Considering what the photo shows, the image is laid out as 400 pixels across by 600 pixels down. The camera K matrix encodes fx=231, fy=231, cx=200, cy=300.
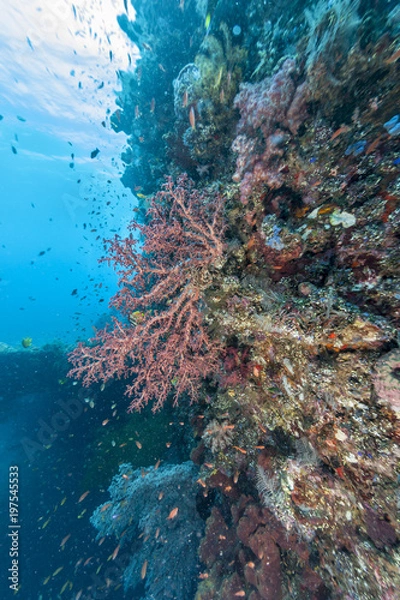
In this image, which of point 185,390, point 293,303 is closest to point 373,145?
point 293,303

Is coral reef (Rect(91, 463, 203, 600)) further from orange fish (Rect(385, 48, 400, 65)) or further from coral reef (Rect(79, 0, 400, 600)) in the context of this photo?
orange fish (Rect(385, 48, 400, 65))

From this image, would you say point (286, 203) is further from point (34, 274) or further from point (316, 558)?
point (34, 274)

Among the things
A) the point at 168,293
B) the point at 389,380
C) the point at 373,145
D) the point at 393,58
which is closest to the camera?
the point at 389,380

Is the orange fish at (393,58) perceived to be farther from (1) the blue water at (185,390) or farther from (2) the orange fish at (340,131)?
(2) the orange fish at (340,131)

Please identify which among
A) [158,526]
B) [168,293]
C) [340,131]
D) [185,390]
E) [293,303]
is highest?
[340,131]

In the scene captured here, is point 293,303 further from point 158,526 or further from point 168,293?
point 158,526

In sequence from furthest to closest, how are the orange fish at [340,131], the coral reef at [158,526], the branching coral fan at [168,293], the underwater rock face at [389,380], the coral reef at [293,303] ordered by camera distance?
the coral reef at [158,526] → the branching coral fan at [168,293] → the orange fish at [340,131] → the coral reef at [293,303] → the underwater rock face at [389,380]

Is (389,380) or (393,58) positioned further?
(393,58)

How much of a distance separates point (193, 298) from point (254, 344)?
4.61 ft

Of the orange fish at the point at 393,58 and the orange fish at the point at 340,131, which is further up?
the orange fish at the point at 393,58

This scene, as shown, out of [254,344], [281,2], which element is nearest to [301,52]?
[281,2]

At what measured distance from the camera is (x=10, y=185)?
6456cm

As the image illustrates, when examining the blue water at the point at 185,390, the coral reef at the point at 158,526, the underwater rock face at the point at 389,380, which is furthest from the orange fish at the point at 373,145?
the coral reef at the point at 158,526

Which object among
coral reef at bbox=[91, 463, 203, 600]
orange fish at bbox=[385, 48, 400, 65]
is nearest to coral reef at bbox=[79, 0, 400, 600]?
orange fish at bbox=[385, 48, 400, 65]
